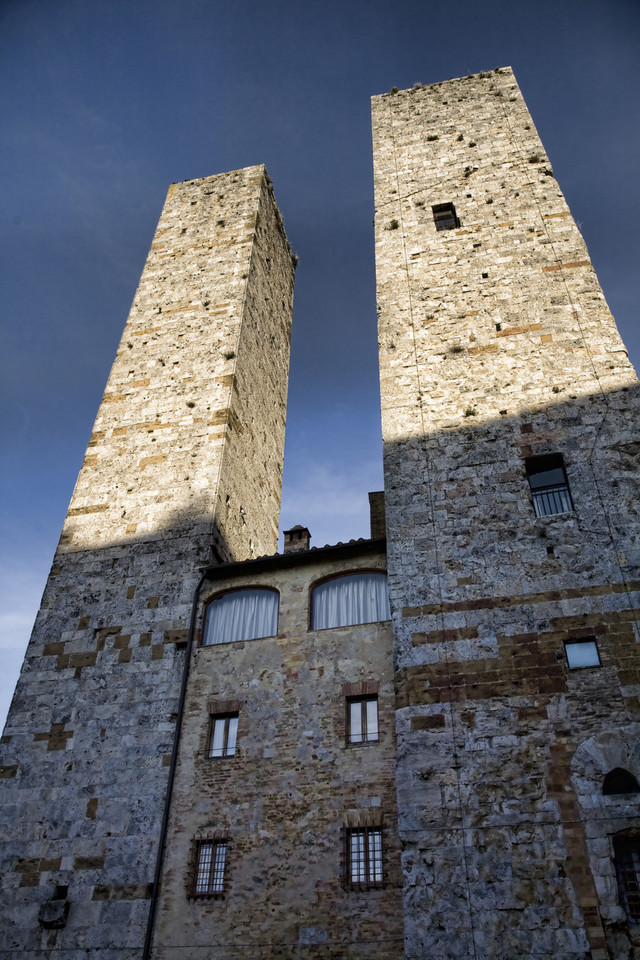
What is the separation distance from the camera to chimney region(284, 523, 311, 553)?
14883 mm

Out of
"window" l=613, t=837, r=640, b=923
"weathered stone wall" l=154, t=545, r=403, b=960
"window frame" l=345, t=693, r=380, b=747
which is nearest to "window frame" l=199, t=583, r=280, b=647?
"weathered stone wall" l=154, t=545, r=403, b=960

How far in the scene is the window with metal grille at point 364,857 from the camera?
10211mm

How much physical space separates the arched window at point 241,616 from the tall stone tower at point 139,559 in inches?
19.0

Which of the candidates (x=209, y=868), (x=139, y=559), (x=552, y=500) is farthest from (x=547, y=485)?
(x=209, y=868)

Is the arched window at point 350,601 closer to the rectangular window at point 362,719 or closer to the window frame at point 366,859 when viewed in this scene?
the rectangular window at point 362,719

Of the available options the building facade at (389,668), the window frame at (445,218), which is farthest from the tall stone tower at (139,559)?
the window frame at (445,218)

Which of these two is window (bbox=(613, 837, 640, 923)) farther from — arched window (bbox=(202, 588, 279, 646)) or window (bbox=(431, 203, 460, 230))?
window (bbox=(431, 203, 460, 230))

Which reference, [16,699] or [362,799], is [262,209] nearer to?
[16,699]

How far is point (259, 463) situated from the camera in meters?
18.1

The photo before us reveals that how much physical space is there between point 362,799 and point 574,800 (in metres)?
2.92

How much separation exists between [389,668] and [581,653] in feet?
9.44

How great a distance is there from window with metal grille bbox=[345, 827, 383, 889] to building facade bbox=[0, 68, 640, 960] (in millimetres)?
29

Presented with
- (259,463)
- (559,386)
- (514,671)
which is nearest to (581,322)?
(559,386)

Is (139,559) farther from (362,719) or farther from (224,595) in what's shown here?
(362,719)
